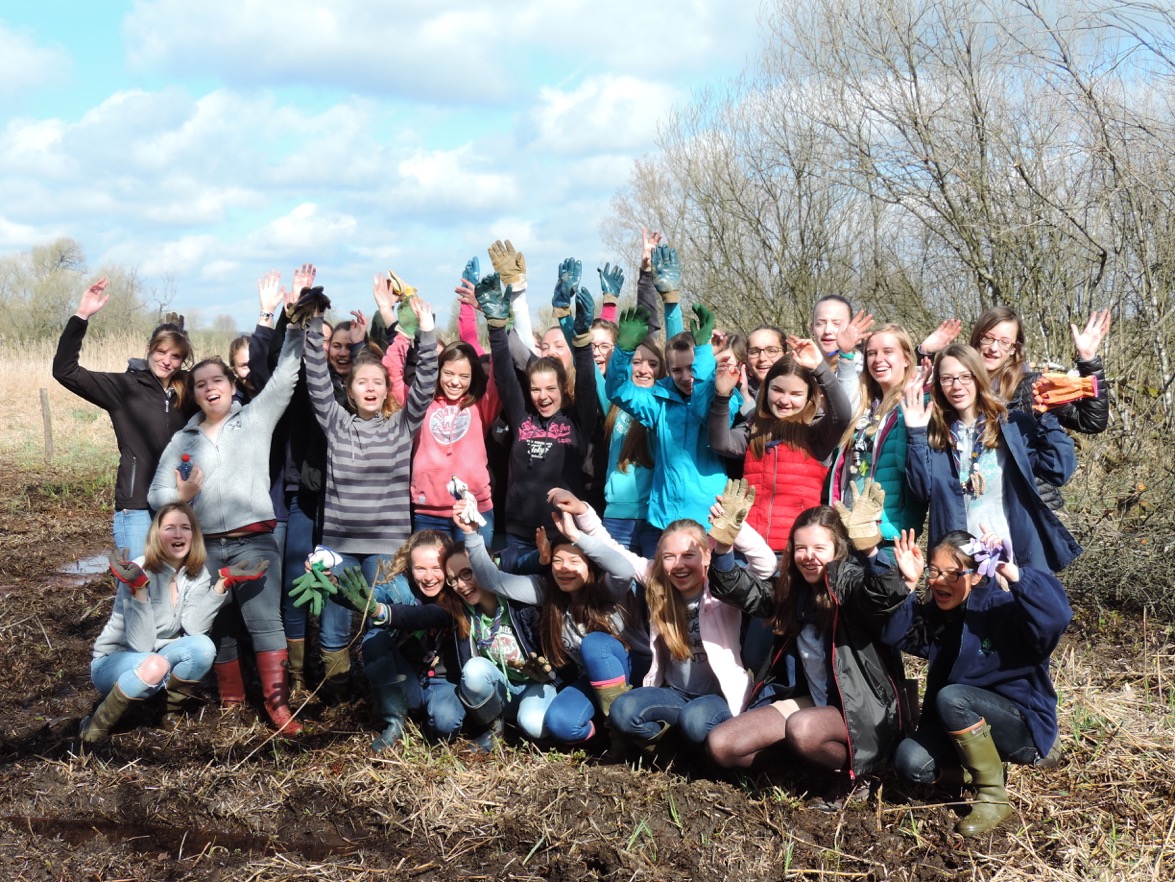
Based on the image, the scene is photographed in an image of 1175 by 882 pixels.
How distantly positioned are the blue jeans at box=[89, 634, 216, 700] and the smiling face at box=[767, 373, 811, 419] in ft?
9.41

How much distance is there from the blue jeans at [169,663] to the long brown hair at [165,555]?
324mm

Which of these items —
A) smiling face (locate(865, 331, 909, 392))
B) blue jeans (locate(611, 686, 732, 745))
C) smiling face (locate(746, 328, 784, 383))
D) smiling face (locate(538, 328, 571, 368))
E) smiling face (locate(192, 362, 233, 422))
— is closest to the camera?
blue jeans (locate(611, 686, 732, 745))

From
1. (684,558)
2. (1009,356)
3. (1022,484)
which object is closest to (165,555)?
(684,558)

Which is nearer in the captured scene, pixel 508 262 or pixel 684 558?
pixel 684 558

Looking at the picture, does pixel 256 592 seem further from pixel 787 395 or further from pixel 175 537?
pixel 787 395

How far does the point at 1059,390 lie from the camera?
4238 mm

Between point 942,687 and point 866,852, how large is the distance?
687 millimetres

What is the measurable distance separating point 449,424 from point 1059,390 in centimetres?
287

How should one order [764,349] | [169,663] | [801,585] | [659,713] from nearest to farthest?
[801,585]
[659,713]
[169,663]
[764,349]

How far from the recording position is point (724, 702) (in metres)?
4.18

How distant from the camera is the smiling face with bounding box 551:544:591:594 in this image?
436 cm

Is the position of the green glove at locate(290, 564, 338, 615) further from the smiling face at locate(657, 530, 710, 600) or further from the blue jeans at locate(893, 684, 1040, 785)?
the blue jeans at locate(893, 684, 1040, 785)

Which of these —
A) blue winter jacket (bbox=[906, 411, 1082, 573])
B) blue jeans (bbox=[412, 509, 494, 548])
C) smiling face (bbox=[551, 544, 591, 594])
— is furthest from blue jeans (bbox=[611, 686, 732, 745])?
blue jeans (bbox=[412, 509, 494, 548])

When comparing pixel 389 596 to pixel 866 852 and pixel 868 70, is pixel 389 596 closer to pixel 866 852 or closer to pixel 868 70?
pixel 866 852
